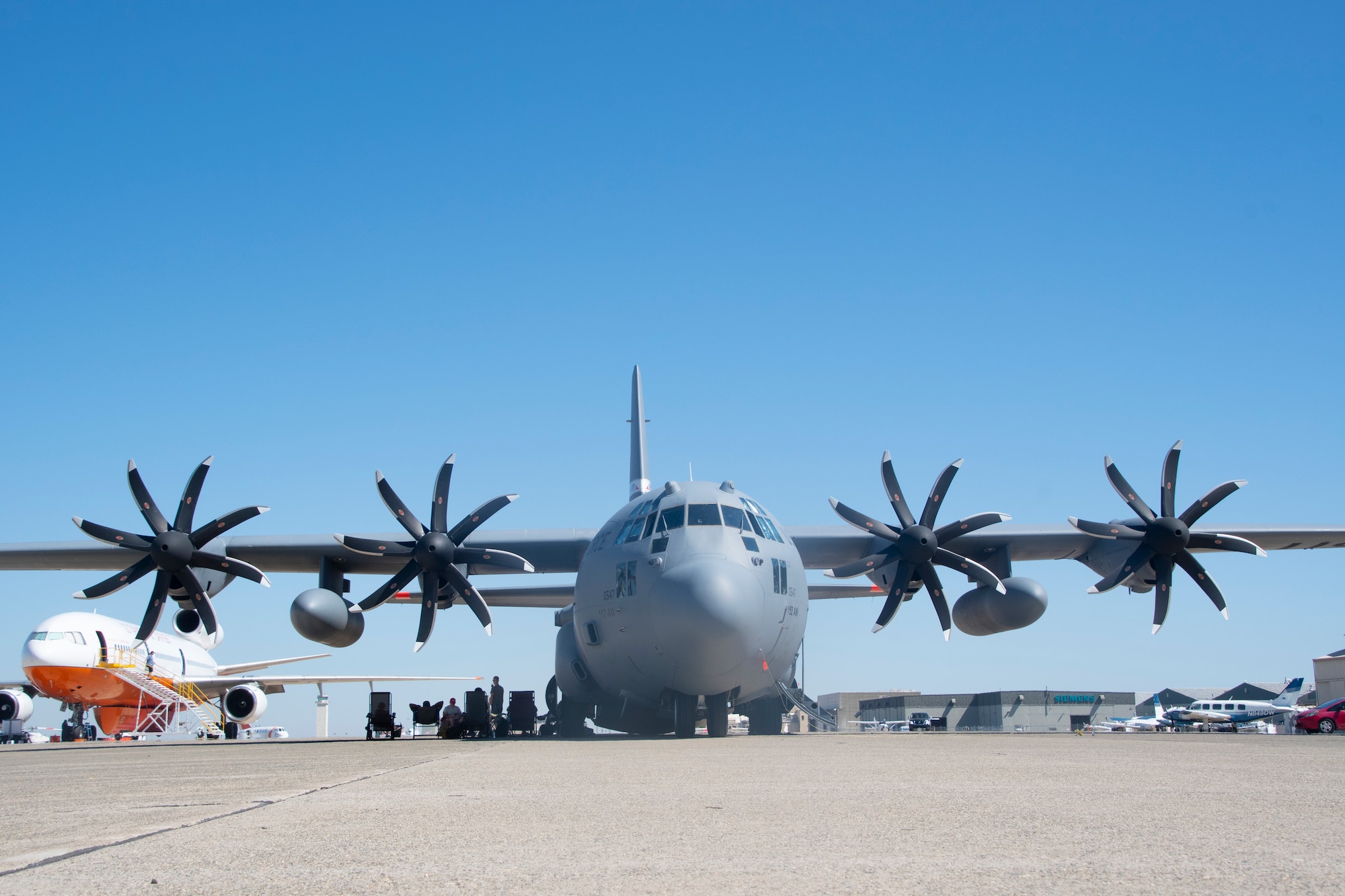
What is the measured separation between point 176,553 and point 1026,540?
17998 millimetres

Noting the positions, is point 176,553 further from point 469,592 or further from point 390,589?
point 469,592

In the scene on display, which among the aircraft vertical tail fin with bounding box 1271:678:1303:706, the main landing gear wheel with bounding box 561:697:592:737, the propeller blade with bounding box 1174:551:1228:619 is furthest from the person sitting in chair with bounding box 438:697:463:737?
the aircraft vertical tail fin with bounding box 1271:678:1303:706

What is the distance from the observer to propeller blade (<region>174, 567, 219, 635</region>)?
20.0 m

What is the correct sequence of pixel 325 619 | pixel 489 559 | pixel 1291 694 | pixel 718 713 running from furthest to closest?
pixel 1291 694, pixel 489 559, pixel 325 619, pixel 718 713

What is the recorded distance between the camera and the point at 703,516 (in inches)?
657

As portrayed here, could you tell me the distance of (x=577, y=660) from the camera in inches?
833

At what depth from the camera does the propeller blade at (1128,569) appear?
21109 mm

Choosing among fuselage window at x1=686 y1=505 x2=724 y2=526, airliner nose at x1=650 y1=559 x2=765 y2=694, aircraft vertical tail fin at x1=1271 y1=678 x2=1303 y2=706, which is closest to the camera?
airliner nose at x1=650 y1=559 x2=765 y2=694

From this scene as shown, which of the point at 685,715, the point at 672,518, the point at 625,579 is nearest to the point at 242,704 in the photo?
the point at 685,715

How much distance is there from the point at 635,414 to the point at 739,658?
1342 cm

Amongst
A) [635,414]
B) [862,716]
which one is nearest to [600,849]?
[635,414]

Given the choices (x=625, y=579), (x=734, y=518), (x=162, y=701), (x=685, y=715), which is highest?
(x=734, y=518)

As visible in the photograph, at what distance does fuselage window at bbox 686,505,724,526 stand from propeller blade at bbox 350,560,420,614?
6.45 m

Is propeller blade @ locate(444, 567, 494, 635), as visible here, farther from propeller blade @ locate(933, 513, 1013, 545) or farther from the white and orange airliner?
the white and orange airliner
